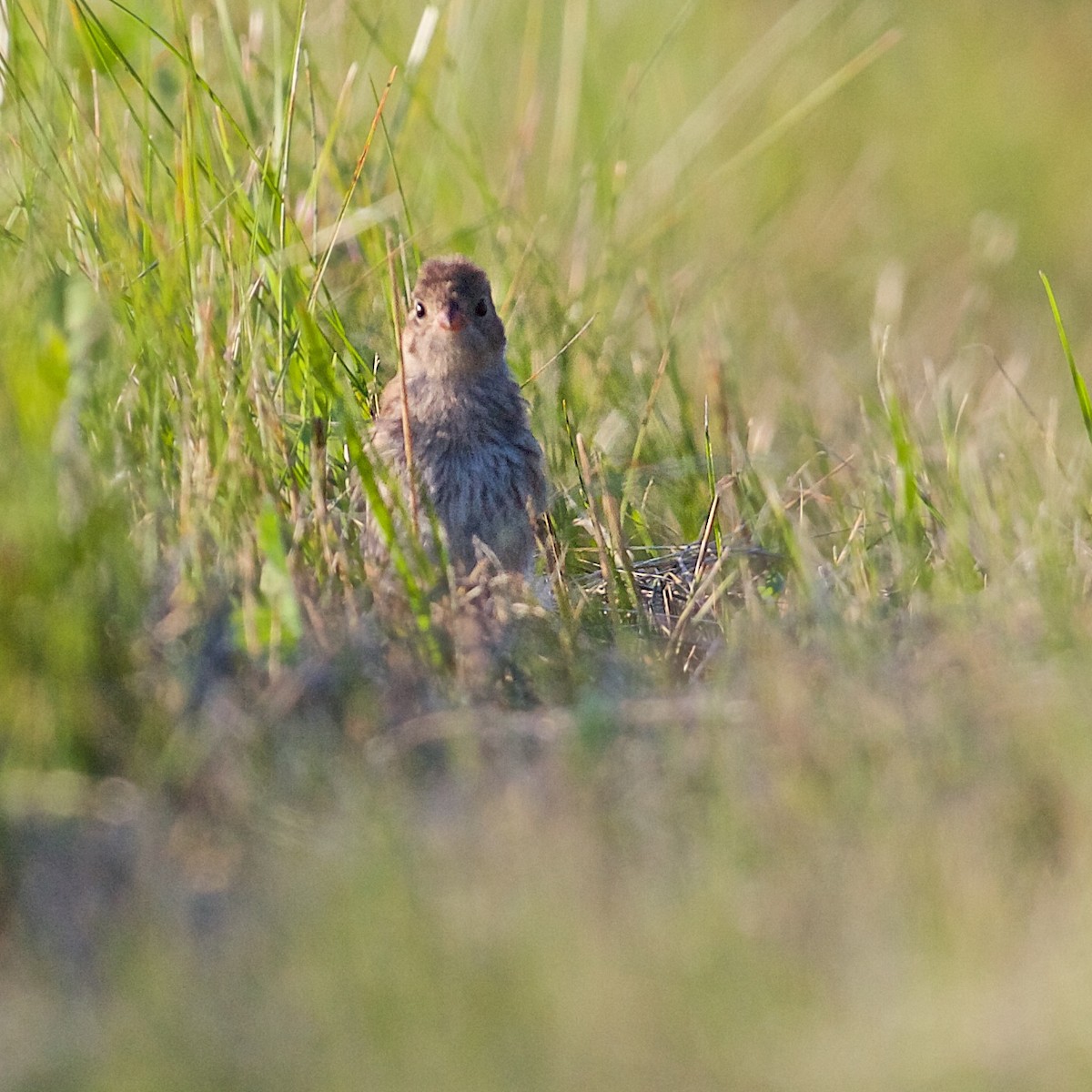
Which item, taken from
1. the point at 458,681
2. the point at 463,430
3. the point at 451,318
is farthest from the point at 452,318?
the point at 458,681

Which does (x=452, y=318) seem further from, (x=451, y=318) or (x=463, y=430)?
(x=463, y=430)

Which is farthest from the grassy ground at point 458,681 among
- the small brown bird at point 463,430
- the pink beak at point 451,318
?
the pink beak at point 451,318

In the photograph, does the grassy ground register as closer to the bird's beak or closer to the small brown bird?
the small brown bird

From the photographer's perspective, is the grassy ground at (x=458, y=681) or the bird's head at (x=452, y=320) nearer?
the grassy ground at (x=458, y=681)

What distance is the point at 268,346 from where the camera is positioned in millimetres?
4000

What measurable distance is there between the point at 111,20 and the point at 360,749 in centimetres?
284

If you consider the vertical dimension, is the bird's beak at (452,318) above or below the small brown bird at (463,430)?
above

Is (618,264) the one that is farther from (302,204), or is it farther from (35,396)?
(35,396)

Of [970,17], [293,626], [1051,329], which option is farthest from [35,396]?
[970,17]

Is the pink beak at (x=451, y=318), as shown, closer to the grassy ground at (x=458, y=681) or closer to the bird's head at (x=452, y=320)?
the bird's head at (x=452, y=320)

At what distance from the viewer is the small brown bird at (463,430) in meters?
4.34

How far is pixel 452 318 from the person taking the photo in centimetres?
434

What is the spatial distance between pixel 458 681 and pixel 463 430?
1.34 metres

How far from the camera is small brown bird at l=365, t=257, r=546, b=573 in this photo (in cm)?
434
